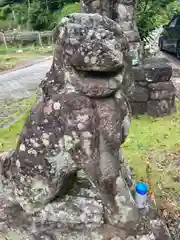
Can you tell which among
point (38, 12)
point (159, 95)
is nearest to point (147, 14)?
point (159, 95)

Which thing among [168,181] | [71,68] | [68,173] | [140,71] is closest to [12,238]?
[68,173]

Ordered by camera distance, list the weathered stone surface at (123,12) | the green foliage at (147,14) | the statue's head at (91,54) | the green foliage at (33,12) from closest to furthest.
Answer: the statue's head at (91,54) < the weathered stone surface at (123,12) < the green foliage at (147,14) < the green foliage at (33,12)

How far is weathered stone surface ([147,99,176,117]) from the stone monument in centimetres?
345

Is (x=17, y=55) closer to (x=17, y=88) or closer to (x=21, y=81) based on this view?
(x=21, y=81)

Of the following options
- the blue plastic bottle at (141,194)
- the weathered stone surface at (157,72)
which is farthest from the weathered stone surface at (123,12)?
the blue plastic bottle at (141,194)

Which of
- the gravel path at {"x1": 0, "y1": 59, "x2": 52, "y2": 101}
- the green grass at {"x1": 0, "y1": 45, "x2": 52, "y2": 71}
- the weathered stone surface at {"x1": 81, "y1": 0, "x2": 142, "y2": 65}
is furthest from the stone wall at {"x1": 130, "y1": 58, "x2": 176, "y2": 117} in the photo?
the green grass at {"x1": 0, "y1": 45, "x2": 52, "y2": 71}

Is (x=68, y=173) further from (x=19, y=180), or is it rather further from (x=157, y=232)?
(x=157, y=232)

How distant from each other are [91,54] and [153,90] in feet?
12.1

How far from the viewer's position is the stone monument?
1.76 metres

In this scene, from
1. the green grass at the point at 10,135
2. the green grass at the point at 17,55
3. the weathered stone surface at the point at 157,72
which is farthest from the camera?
the green grass at the point at 17,55

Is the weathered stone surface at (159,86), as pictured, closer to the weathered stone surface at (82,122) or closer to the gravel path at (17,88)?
the gravel path at (17,88)

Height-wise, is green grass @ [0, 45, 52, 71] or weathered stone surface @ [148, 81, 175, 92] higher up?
weathered stone surface @ [148, 81, 175, 92]

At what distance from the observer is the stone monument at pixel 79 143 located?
176cm

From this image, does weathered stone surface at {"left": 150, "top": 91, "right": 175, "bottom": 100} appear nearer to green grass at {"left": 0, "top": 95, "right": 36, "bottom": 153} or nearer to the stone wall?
the stone wall
